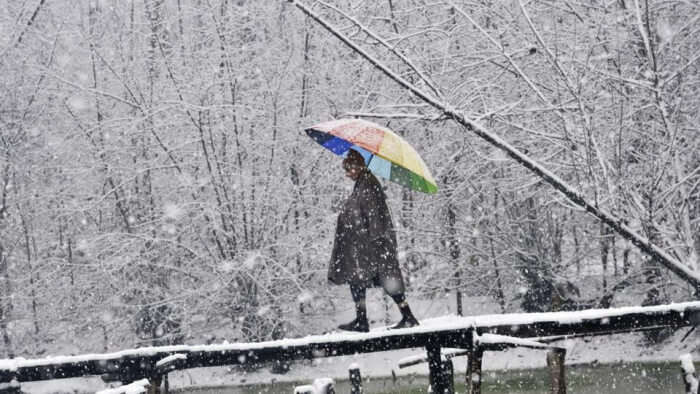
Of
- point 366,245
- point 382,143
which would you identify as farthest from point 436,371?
point 382,143

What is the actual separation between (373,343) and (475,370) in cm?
74

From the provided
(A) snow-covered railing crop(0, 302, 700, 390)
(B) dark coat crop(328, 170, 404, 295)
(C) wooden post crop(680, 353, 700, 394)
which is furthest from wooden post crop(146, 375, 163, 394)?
(C) wooden post crop(680, 353, 700, 394)

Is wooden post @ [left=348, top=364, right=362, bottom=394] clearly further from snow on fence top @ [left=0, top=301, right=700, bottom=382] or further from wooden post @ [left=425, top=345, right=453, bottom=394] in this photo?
wooden post @ [left=425, top=345, right=453, bottom=394]

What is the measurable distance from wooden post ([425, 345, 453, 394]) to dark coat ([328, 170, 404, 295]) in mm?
1574

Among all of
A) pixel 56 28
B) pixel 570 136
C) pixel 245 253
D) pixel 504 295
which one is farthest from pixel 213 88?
pixel 570 136

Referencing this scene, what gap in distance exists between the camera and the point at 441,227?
1367 centimetres

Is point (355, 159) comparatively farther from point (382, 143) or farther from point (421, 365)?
point (421, 365)

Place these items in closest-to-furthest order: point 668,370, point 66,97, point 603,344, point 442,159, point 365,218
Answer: point 365,218 < point 668,370 < point 603,344 < point 442,159 < point 66,97

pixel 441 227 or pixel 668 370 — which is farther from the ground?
pixel 441 227

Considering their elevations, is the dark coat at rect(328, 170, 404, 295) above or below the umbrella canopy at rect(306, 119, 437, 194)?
below

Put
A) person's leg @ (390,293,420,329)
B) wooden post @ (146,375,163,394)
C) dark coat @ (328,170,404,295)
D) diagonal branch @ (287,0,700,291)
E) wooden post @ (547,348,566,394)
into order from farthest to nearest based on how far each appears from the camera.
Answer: dark coat @ (328,170,404,295) → person's leg @ (390,293,420,329) → diagonal branch @ (287,0,700,291) → wooden post @ (146,375,163,394) → wooden post @ (547,348,566,394)

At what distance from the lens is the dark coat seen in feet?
16.6

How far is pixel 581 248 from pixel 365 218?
8941 millimetres

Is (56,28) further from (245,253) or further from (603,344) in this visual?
(603,344)
